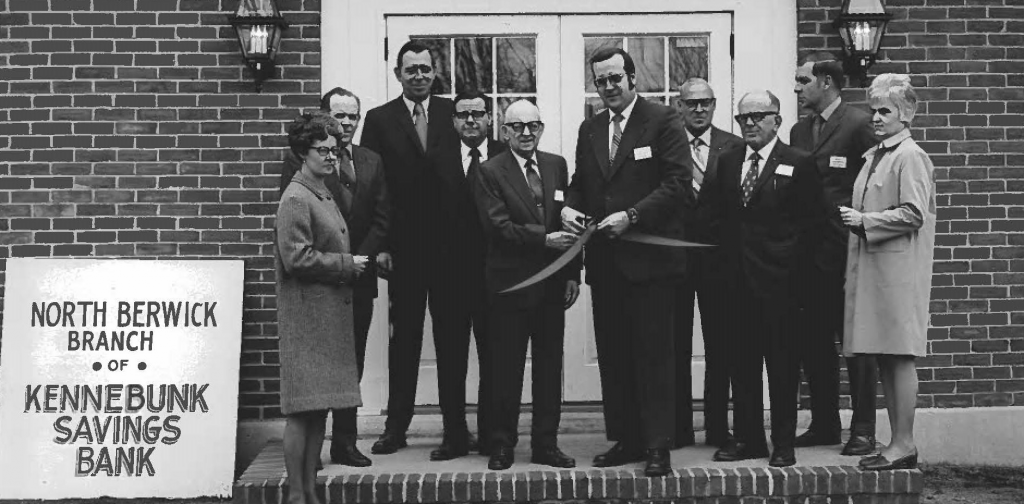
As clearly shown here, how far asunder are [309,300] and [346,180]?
0.84m

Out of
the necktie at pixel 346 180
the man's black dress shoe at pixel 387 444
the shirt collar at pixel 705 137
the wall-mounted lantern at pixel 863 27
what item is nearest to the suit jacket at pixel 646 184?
the shirt collar at pixel 705 137

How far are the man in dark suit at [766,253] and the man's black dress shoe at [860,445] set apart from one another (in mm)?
373

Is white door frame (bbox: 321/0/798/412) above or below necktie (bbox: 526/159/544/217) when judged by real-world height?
above

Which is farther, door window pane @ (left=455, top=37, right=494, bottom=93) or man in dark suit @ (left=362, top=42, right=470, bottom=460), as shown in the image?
door window pane @ (left=455, top=37, right=494, bottom=93)

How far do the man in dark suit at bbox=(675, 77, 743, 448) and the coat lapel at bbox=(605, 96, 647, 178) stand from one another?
59 centimetres

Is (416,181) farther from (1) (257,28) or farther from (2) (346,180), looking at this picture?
(1) (257,28)

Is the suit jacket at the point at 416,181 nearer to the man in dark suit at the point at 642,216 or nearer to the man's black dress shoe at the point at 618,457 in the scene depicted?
the man in dark suit at the point at 642,216

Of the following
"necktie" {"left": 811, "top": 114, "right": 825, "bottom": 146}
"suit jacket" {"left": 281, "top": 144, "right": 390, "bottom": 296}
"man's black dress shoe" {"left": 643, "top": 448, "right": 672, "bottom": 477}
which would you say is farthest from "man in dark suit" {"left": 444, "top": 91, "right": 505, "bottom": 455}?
"necktie" {"left": 811, "top": 114, "right": 825, "bottom": 146}

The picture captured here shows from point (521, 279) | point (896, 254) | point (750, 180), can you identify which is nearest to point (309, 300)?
point (521, 279)

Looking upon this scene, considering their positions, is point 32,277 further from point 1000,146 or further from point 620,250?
A: point 1000,146

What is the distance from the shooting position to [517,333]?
5.27 metres

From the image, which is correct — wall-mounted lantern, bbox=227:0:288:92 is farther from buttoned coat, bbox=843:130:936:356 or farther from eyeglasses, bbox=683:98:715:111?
buttoned coat, bbox=843:130:936:356

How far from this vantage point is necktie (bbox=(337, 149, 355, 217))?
17.4 feet

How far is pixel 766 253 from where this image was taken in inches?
207
